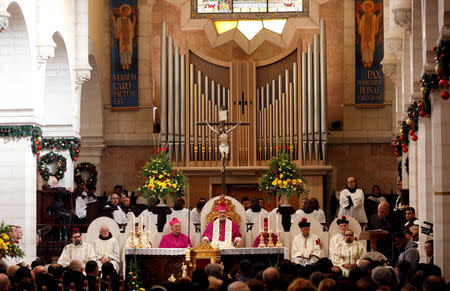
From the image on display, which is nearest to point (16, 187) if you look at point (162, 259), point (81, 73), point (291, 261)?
point (162, 259)

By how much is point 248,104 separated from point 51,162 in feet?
19.4

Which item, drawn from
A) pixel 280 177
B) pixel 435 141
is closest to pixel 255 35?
pixel 280 177

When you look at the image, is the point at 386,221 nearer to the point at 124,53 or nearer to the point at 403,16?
the point at 403,16

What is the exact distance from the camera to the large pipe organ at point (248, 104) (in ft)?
76.2

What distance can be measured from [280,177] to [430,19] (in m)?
7.44

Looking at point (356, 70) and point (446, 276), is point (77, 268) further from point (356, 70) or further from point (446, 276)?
point (356, 70)

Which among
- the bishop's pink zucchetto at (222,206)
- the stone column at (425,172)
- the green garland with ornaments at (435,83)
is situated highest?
the green garland with ornaments at (435,83)

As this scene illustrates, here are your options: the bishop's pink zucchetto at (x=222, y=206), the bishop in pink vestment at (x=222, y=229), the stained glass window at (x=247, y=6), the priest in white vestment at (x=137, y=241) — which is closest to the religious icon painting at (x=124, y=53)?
the stained glass window at (x=247, y=6)

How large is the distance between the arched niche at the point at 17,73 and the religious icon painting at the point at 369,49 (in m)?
11.0

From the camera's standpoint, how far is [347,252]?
14172 millimetres

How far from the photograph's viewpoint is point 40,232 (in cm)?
1798

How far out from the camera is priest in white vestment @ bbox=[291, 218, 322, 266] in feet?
47.5

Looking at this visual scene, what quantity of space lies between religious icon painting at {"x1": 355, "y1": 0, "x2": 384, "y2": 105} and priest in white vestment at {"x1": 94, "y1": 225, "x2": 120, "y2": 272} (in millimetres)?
11697

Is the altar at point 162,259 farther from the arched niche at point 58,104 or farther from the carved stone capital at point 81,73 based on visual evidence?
the carved stone capital at point 81,73
